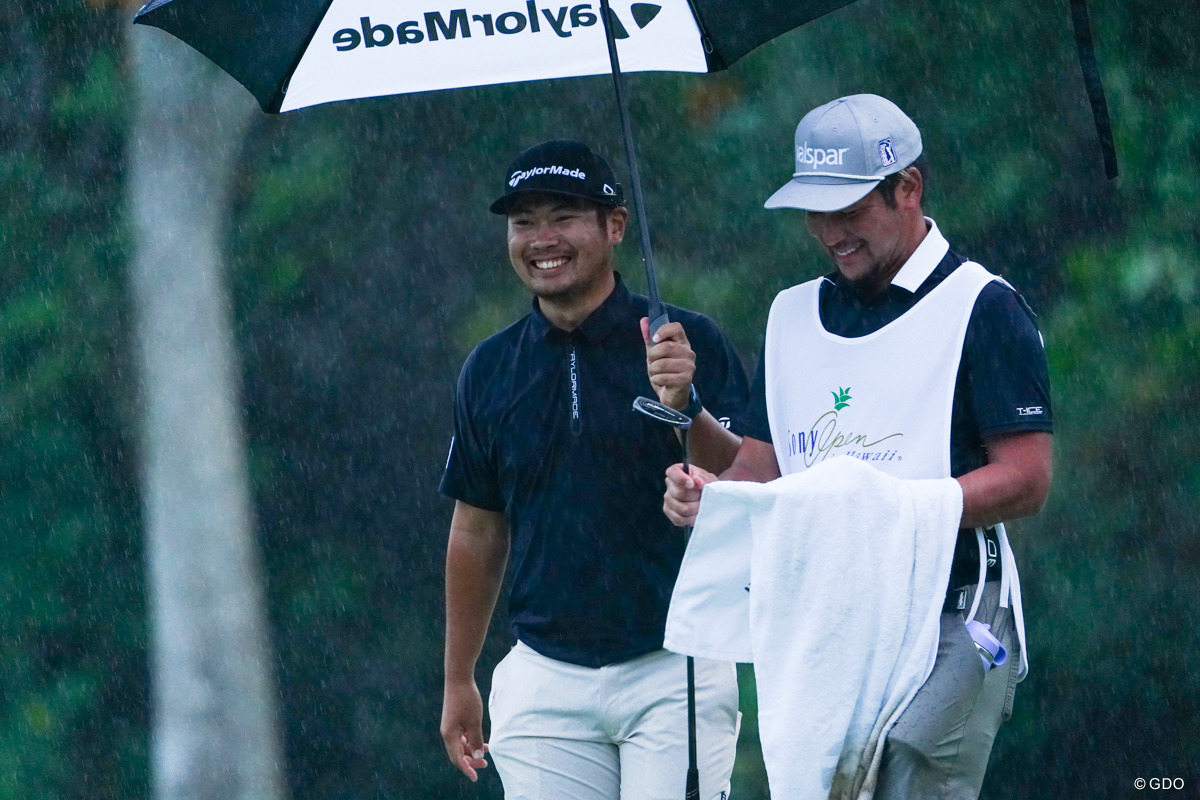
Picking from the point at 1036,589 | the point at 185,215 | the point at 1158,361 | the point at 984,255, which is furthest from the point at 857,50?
the point at 185,215

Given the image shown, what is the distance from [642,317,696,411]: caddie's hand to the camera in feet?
10.9

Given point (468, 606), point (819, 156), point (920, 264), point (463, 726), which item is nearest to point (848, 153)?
point (819, 156)

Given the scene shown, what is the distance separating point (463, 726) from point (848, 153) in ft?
6.18

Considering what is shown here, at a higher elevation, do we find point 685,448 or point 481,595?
point 685,448

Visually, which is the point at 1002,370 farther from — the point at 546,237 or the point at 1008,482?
the point at 546,237

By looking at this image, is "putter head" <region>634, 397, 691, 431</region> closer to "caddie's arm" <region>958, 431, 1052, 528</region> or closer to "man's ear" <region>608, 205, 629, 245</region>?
"caddie's arm" <region>958, 431, 1052, 528</region>

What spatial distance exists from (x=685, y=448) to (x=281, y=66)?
134 cm

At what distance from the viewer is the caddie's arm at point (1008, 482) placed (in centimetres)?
288

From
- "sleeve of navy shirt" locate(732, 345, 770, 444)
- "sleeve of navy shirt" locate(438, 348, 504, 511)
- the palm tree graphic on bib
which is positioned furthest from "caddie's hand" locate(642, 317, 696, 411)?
"sleeve of navy shirt" locate(438, 348, 504, 511)

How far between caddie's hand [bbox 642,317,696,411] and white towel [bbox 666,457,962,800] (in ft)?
1.48

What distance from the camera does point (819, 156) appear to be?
10.2ft

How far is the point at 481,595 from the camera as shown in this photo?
13.5 ft

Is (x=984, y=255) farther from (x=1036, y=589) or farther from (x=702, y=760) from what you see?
(x=702, y=760)

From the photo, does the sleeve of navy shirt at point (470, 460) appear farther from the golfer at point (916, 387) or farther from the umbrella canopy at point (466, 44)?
the golfer at point (916, 387)
